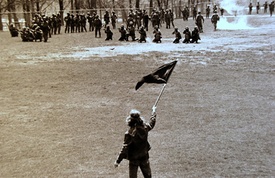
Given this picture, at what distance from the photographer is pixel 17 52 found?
80.9 feet

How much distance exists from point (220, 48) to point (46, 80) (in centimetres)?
1160

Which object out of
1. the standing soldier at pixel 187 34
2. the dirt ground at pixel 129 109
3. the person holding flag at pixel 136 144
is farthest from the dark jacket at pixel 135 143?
the standing soldier at pixel 187 34

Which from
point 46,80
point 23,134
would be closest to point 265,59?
point 46,80

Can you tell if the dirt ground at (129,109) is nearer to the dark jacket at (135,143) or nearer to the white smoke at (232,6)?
the dark jacket at (135,143)

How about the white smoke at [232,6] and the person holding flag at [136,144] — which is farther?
the white smoke at [232,6]

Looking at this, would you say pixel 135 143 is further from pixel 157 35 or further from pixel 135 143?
pixel 157 35

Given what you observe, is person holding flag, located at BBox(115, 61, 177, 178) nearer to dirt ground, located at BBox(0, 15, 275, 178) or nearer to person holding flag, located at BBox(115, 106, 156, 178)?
person holding flag, located at BBox(115, 106, 156, 178)

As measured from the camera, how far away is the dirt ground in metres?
8.15

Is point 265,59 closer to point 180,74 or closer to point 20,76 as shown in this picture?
point 180,74

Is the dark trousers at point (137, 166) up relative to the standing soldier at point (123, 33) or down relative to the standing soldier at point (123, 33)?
down

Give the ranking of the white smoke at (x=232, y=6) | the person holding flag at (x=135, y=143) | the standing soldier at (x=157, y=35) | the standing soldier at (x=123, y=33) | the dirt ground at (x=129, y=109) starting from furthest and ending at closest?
1. the white smoke at (x=232, y=6)
2. the standing soldier at (x=123, y=33)
3. the standing soldier at (x=157, y=35)
4. the dirt ground at (x=129, y=109)
5. the person holding flag at (x=135, y=143)

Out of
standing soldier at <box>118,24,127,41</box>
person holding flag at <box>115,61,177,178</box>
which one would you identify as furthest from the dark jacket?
standing soldier at <box>118,24,127,41</box>

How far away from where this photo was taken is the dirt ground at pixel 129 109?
8.15m

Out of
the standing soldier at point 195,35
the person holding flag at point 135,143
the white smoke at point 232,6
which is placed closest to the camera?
the person holding flag at point 135,143
